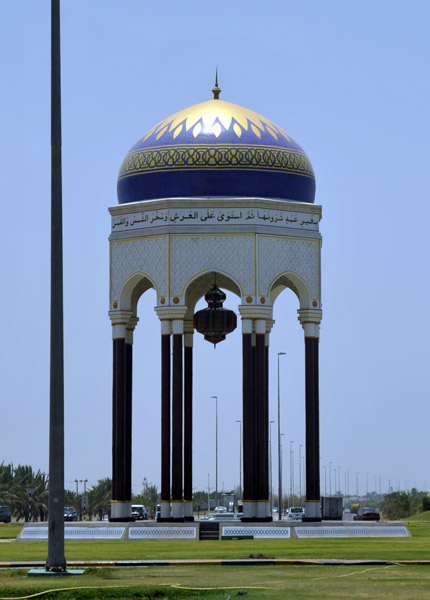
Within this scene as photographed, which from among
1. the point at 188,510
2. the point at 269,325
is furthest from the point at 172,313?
the point at 188,510

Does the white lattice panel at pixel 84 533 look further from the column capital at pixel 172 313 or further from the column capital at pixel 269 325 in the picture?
the column capital at pixel 269 325

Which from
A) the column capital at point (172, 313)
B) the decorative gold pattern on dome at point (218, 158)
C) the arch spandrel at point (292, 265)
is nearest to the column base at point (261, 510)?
the column capital at point (172, 313)

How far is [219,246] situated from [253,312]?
292cm

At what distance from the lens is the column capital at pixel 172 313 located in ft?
199

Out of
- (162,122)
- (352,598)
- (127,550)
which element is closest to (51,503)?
(352,598)

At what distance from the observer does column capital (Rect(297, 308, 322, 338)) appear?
62.0 meters

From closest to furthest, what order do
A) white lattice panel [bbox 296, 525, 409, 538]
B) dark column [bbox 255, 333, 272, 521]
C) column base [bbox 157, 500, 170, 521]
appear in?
1. white lattice panel [bbox 296, 525, 409, 538]
2. dark column [bbox 255, 333, 272, 521]
3. column base [bbox 157, 500, 170, 521]

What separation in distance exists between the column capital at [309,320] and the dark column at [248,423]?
9.07 feet

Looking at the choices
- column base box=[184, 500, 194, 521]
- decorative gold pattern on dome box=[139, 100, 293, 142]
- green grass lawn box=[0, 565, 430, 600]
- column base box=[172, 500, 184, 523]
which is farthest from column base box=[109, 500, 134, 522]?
green grass lawn box=[0, 565, 430, 600]

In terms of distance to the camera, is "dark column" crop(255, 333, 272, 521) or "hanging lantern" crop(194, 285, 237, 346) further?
"hanging lantern" crop(194, 285, 237, 346)

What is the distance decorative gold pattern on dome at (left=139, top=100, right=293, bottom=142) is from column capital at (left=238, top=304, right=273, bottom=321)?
6.68 metres

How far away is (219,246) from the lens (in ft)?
199

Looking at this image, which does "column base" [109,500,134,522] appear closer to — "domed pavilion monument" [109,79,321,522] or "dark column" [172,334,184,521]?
"domed pavilion monument" [109,79,321,522]

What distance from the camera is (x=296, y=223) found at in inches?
2434
